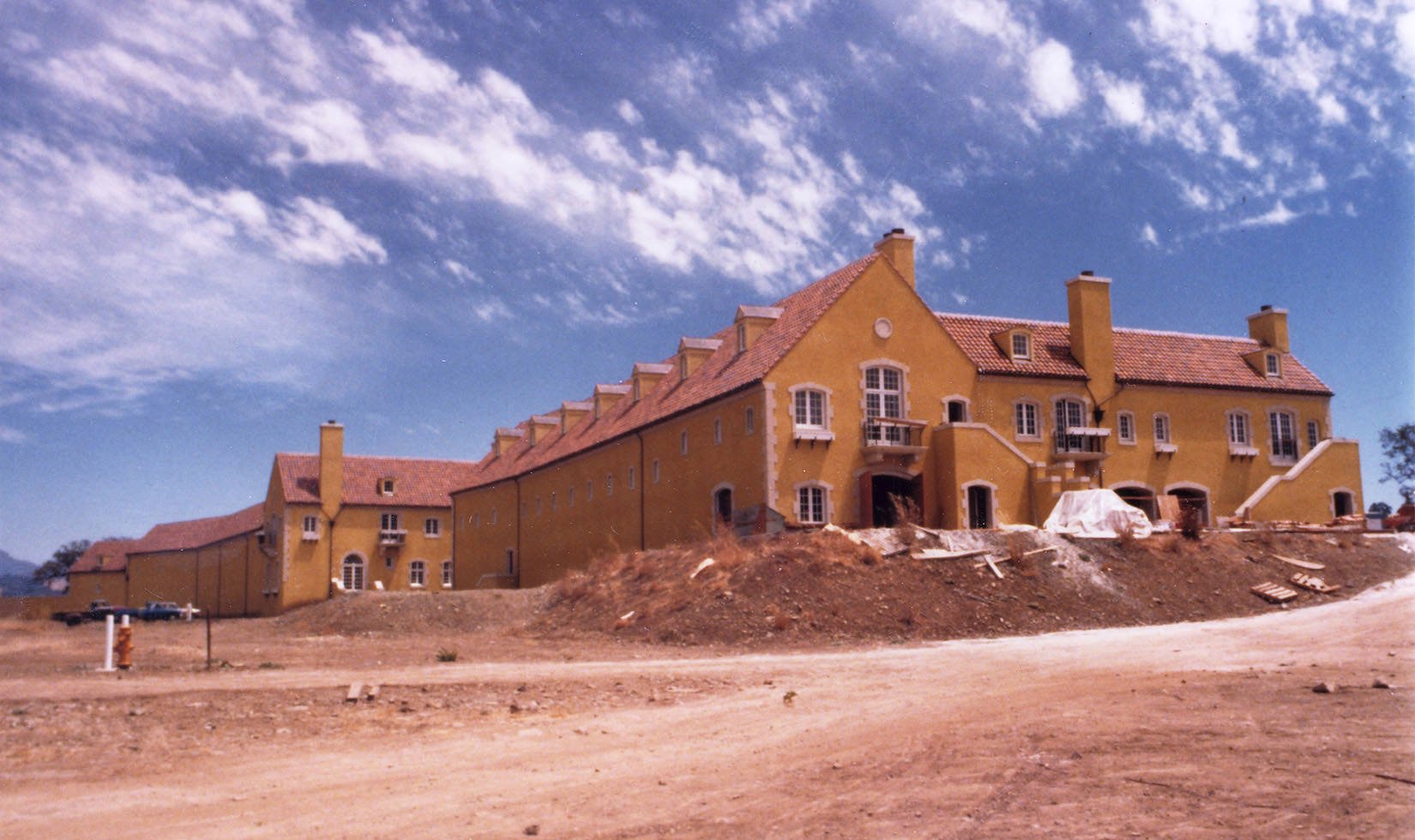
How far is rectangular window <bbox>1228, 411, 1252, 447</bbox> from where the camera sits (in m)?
44.2

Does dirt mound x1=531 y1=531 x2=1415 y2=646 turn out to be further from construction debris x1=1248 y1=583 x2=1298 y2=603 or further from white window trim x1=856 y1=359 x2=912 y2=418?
white window trim x1=856 y1=359 x2=912 y2=418

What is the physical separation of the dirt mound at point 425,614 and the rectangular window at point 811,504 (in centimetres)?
824

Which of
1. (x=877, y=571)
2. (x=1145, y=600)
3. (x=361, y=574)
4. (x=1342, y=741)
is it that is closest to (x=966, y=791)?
(x=1342, y=741)

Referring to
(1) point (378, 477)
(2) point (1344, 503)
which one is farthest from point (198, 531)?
(2) point (1344, 503)

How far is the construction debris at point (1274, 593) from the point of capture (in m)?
29.8

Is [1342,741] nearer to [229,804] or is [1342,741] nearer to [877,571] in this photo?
[229,804]

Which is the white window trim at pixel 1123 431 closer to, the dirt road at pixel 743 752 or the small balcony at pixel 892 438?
the small balcony at pixel 892 438

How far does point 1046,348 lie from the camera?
43.3 m

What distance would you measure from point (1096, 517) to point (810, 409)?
870 centimetres

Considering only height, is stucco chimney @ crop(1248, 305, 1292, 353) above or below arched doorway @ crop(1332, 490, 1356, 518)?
above

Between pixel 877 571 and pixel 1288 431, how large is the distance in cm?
2452

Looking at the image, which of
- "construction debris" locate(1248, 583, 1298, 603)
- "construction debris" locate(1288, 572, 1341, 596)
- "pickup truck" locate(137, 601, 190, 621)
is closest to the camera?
"construction debris" locate(1248, 583, 1298, 603)

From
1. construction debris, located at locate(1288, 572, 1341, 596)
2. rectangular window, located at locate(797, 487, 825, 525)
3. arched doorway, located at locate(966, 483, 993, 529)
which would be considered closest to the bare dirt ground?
construction debris, located at locate(1288, 572, 1341, 596)

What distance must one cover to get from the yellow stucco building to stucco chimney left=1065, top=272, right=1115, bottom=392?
7 cm
